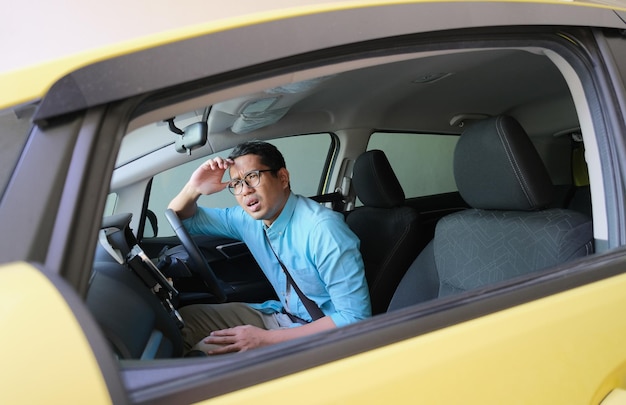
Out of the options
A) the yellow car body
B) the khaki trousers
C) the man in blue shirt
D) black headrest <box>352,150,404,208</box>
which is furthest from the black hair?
the yellow car body

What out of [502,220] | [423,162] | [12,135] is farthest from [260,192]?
[423,162]

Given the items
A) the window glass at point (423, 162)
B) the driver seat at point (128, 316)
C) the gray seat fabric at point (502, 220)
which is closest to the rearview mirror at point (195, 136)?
the driver seat at point (128, 316)

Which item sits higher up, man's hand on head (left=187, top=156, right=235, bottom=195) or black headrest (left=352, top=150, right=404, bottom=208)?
man's hand on head (left=187, top=156, right=235, bottom=195)

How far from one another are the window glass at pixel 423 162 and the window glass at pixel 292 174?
761 mm

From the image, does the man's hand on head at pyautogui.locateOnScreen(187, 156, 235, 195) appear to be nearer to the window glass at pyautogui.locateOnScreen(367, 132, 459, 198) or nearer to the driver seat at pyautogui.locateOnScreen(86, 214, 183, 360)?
the driver seat at pyautogui.locateOnScreen(86, 214, 183, 360)

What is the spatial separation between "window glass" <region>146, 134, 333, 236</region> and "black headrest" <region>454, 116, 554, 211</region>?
5.10 ft

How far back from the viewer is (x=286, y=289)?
214cm

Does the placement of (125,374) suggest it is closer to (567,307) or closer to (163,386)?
(163,386)

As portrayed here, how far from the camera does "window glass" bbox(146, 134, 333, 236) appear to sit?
2682mm

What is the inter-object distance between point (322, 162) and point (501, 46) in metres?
2.38

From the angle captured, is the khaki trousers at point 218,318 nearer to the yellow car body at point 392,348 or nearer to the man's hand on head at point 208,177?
the man's hand on head at point 208,177

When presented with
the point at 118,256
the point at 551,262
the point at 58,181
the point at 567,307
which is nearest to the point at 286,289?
the point at 118,256

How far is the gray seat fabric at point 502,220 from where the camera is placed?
59.2 inches

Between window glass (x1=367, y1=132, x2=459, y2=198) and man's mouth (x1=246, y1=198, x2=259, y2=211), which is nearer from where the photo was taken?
man's mouth (x1=246, y1=198, x2=259, y2=211)
